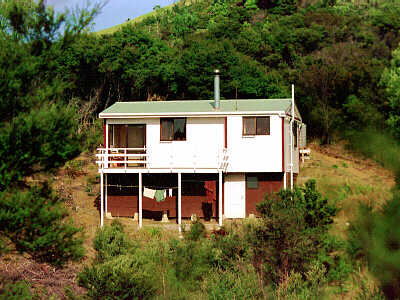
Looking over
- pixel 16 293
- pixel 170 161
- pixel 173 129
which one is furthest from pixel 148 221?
pixel 16 293

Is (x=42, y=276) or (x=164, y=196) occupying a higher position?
(x=164, y=196)

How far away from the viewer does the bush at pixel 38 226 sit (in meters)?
9.53

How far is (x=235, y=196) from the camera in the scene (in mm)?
27297

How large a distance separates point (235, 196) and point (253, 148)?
8.86ft

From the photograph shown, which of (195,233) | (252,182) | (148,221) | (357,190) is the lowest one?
(148,221)

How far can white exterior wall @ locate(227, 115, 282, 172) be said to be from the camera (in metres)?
26.3

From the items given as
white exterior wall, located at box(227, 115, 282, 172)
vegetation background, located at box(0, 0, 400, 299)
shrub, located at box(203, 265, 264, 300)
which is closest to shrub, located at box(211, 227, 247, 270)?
vegetation background, located at box(0, 0, 400, 299)

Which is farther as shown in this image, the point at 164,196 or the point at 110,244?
the point at 164,196

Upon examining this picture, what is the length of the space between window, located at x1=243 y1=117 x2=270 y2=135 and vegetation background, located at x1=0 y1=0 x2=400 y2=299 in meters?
5.52

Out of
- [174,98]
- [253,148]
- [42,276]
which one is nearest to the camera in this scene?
[42,276]

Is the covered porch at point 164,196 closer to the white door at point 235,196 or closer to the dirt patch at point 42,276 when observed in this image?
the white door at point 235,196

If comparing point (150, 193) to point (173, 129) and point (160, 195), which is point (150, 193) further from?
point (173, 129)

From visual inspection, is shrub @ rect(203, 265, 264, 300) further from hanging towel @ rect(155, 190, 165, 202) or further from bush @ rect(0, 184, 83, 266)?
hanging towel @ rect(155, 190, 165, 202)

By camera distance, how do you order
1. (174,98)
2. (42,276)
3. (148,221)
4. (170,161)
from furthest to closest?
(174,98)
(148,221)
(170,161)
(42,276)
